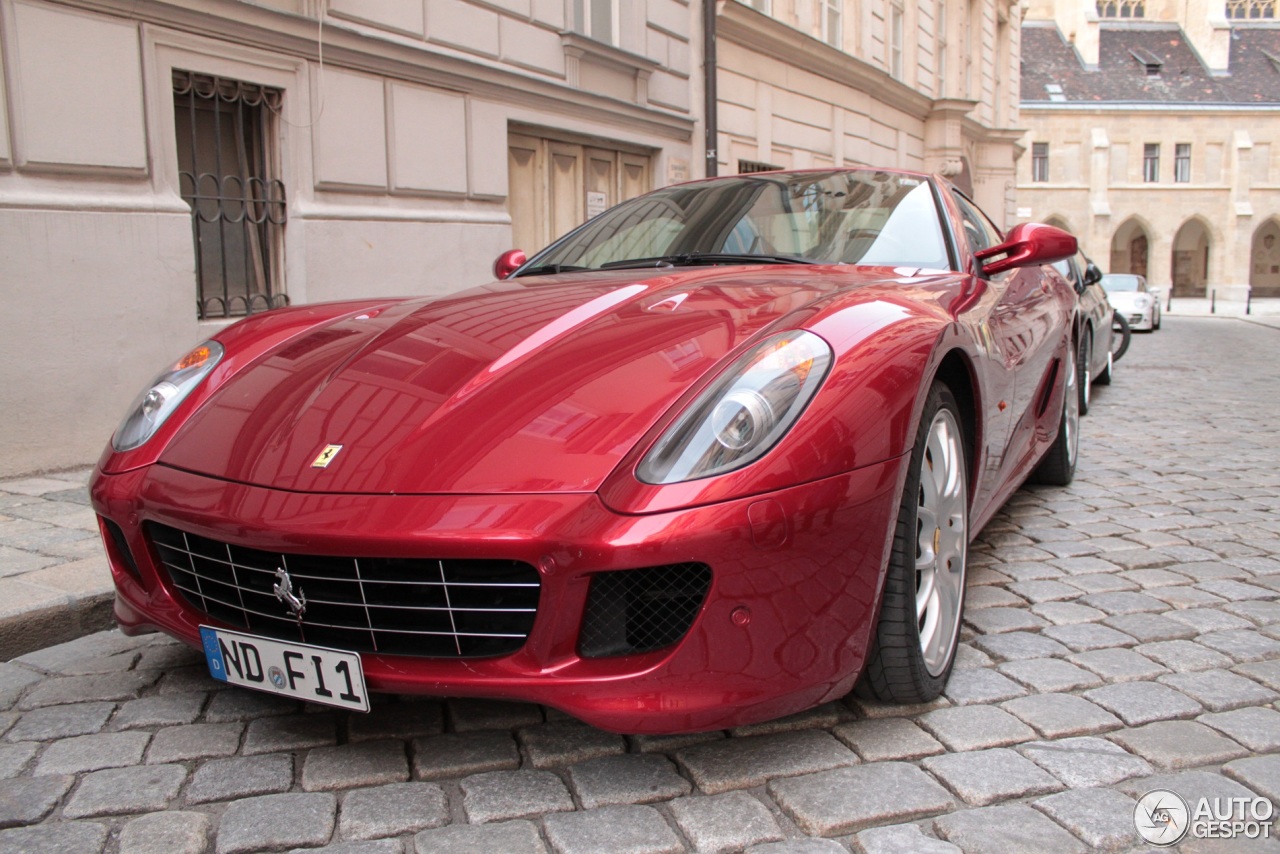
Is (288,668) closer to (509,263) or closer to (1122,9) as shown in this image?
(509,263)

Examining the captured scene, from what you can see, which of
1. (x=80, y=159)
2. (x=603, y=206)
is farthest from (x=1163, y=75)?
(x=80, y=159)

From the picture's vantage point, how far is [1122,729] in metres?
2.19

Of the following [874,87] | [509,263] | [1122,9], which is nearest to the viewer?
[509,263]

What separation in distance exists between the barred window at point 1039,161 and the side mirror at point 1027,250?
55357mm

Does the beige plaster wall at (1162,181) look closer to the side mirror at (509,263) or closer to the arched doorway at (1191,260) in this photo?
the arched doorway at (1191,260)

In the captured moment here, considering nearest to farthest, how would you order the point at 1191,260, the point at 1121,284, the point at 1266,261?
1. the point at 1121,284
2. the point at 1191,260
3. the point at 1266,261

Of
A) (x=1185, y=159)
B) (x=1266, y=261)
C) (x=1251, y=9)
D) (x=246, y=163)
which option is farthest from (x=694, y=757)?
(x=1251, y=9)

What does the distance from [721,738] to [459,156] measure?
259 inches

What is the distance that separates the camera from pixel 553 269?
3.38m

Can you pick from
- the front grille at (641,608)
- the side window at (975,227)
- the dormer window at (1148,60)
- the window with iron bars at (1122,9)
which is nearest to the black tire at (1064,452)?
the side window at (975,227)

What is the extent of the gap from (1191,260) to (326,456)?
64088 millimetres

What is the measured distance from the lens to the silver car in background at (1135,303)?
1939 centimetres

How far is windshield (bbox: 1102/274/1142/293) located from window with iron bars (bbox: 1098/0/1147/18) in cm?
4841

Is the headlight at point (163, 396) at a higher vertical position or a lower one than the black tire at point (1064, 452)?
higher
